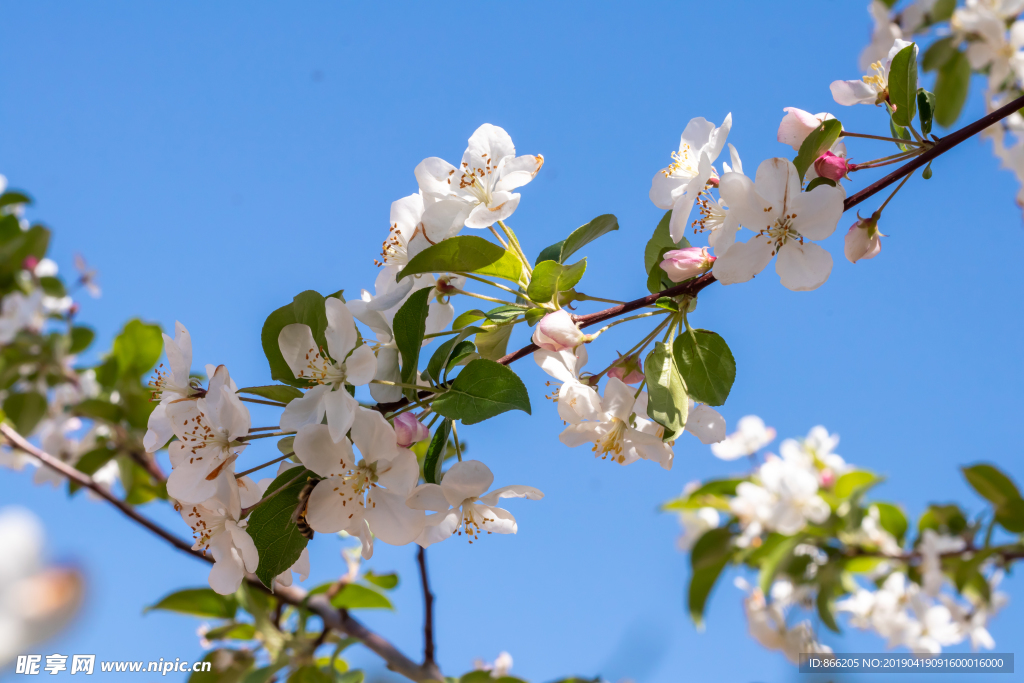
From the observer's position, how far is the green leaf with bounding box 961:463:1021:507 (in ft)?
7.55

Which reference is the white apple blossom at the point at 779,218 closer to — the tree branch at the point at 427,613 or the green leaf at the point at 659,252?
the green leaf at the point at 659,252

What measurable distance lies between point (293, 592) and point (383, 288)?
51.8 inches

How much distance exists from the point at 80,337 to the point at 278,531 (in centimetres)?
305

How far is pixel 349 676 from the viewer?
1.80 m

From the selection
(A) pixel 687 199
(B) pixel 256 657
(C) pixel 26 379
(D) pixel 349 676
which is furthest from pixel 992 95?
(C) pixel 26 379

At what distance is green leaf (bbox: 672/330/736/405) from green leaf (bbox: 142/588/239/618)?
5.72ft

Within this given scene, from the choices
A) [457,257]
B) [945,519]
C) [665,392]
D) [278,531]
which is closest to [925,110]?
[665,392]

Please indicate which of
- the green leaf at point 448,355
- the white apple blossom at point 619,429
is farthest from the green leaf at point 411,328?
the white apple blossom at point 619,429

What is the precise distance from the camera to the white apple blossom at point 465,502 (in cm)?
92

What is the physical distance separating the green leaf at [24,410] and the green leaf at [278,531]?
2.71m

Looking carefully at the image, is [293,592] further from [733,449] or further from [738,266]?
[733,449]

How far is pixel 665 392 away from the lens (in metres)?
0.95

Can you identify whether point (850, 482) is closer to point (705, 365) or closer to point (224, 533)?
point (705, 365)

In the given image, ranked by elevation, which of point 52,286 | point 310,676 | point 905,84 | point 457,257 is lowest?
point 310,676
